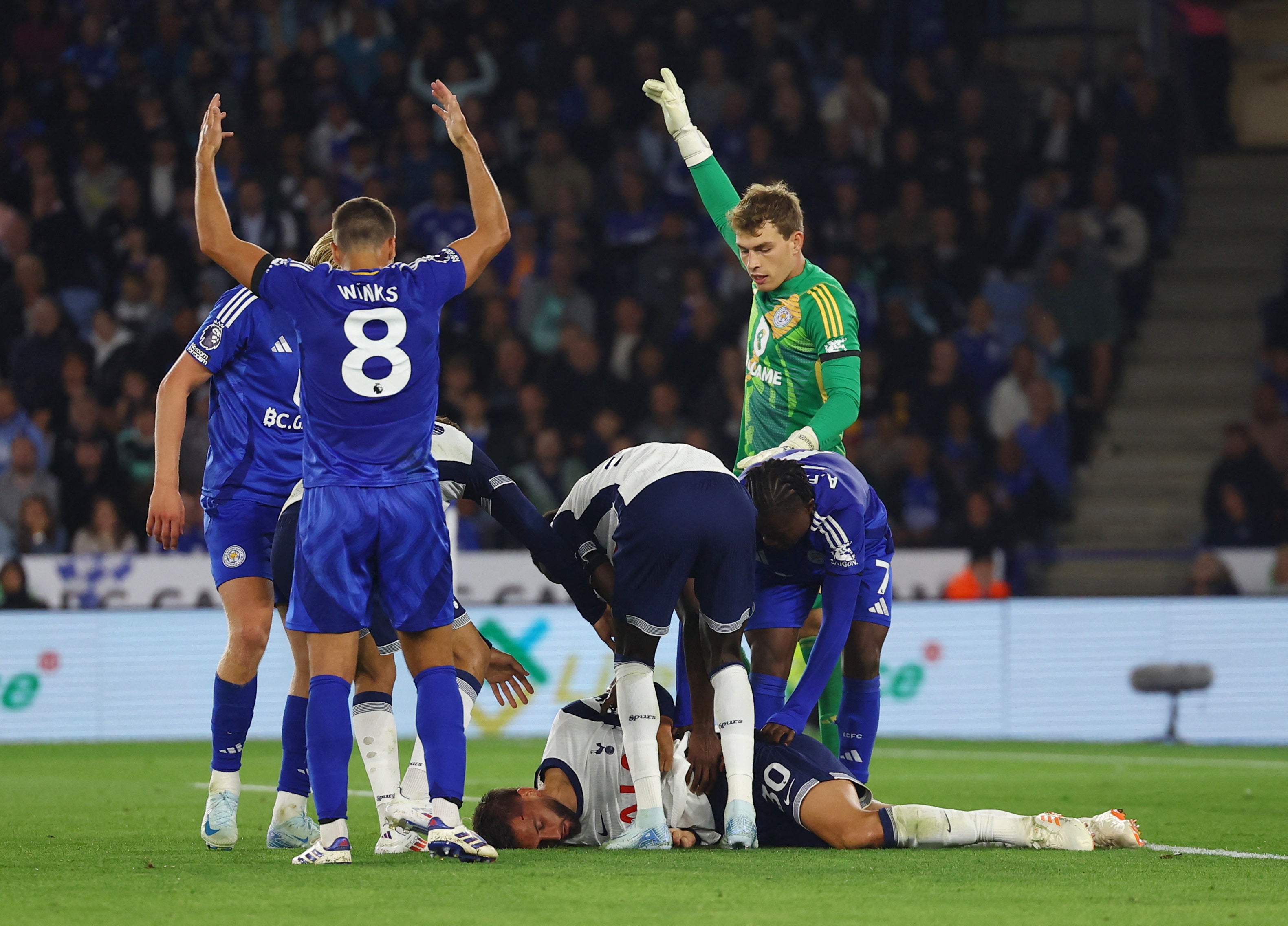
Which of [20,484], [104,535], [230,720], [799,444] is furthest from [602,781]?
[20,484]

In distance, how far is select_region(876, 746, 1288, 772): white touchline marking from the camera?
1120 cm

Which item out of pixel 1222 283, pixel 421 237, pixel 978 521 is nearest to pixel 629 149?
pixel 421 237

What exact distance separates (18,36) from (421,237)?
5.00 metres

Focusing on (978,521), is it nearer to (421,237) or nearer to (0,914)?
(421,237)

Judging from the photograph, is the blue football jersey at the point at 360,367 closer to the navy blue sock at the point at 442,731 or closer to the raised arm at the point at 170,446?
the navy blue sock at the point at 442,731

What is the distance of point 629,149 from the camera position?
56.5 ft

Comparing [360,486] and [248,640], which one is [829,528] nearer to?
[360,486]

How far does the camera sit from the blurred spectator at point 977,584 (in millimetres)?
13977

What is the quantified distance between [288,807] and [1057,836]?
2.74 m

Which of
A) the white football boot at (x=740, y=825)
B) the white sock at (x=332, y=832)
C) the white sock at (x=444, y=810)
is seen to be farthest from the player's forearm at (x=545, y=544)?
the white sock at (x=332, y=832)

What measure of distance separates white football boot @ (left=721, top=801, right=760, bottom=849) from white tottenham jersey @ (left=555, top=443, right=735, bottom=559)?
1.00 metres

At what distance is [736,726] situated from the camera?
620cm

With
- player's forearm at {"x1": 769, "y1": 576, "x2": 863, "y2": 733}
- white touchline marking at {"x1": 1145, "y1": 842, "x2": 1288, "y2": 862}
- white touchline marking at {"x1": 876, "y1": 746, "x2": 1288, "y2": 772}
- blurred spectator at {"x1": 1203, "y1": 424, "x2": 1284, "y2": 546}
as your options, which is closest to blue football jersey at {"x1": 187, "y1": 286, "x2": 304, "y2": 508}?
player's forearm at {"x1": 769, "y1": 576, "x2": 863, "y2": 733}

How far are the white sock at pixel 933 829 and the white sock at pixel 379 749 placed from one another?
70.4 inches
